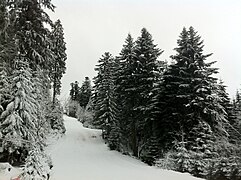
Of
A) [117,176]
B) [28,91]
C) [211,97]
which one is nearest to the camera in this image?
[28,91]

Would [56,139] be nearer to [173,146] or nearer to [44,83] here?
[173,146]

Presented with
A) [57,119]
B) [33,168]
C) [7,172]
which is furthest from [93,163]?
[57,119]

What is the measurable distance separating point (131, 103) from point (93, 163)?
10.1 meters

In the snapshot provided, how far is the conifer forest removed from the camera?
51.8ft

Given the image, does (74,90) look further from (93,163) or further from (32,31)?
(32,31)

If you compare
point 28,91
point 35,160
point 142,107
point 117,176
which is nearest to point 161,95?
point 142,107

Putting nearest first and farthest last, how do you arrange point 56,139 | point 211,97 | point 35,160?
point 35,160 < point 211,97 < point 56,139

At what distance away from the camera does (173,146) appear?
85.6 ft

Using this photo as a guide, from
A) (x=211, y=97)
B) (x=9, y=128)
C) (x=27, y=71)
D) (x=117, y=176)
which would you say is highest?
(x=211, y=97)

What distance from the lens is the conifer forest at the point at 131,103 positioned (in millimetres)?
15773

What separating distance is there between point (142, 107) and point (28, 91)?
51.2 ft

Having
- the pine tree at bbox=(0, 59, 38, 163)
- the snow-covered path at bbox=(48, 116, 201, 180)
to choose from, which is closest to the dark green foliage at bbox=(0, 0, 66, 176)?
the pine tree at bbox=(0, 59, 38, 163)

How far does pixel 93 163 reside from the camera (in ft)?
79.6

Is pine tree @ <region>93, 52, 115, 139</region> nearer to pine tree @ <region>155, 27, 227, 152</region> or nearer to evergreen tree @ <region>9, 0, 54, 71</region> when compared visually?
pine tree @ <region>155, 27, 227, 152</region>
